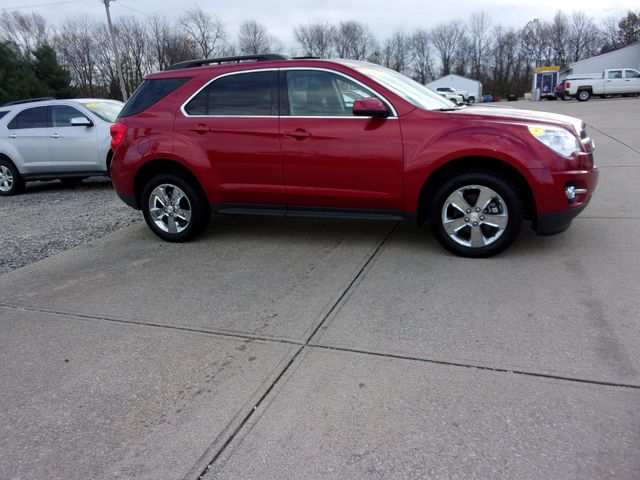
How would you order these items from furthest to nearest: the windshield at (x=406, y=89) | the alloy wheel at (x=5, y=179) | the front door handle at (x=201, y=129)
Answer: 1. the alloy wheel at (x=5, y=179)
2. the front door handle at (x=201, y=129)
3. the windshield at (x=406, y=89)

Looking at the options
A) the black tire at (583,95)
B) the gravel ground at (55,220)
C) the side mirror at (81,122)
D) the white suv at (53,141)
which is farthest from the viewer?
the black tire at (583,95)

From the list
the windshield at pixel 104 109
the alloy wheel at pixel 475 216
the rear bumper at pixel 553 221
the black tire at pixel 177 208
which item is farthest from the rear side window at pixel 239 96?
the windshield at pixel 104 109

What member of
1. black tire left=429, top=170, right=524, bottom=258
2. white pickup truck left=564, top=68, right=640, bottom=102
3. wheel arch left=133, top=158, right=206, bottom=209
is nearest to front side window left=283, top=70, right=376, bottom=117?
black tire left=429, top=170, right=524, bottom=258

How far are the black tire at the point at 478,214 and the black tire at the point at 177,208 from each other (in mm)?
2523

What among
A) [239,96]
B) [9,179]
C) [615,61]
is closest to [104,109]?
[9,179]

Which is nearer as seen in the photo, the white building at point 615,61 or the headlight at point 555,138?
the headlight at point 555,138

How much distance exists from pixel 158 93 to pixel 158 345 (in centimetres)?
321

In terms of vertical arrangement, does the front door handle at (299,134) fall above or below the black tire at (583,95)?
below

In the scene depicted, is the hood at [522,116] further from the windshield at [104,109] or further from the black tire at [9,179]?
the black tire at [9,179]

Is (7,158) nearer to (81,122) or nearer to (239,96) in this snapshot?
(81,122)

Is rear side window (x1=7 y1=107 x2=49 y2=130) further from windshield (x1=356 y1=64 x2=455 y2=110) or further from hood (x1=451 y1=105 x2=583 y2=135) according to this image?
hood (x1=451 y1=105 x2=583 y2=135)

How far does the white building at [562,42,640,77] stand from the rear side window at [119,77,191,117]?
66607 mm

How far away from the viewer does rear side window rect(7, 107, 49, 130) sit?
990 cm

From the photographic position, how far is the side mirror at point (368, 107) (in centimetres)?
459
